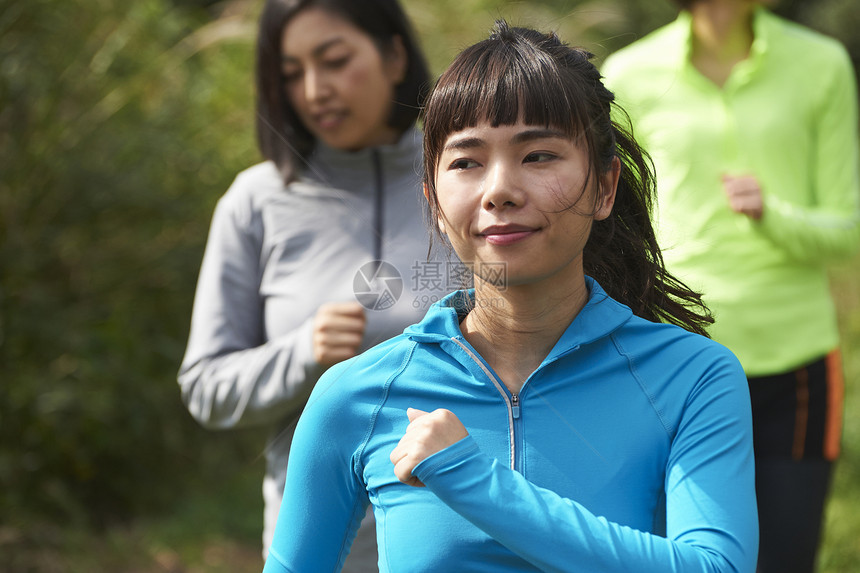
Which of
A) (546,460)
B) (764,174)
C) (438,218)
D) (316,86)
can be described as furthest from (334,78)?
(546,460)

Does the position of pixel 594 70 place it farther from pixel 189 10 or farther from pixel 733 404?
pixel 189 10

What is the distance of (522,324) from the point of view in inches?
57.8

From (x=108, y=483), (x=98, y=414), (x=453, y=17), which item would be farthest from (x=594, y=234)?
(x=453, y=17)

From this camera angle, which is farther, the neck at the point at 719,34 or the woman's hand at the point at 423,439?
the neck at the point at 719,34

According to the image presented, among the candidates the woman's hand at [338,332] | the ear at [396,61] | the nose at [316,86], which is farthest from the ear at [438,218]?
the ear at [396,61]

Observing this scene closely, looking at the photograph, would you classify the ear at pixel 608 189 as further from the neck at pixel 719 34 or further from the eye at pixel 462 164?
the neck at pixel 719 34

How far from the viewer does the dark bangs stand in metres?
1.38

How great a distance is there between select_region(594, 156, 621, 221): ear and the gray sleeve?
2.55ft

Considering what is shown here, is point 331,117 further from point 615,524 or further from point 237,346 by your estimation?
point 615,524

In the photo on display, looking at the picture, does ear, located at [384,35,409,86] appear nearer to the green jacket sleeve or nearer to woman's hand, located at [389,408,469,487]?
the green jacket sleeve

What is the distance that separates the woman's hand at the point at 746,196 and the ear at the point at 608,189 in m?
1.08

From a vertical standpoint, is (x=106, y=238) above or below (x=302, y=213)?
below

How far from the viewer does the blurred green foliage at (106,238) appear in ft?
13.6

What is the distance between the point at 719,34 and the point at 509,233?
5.55ft
